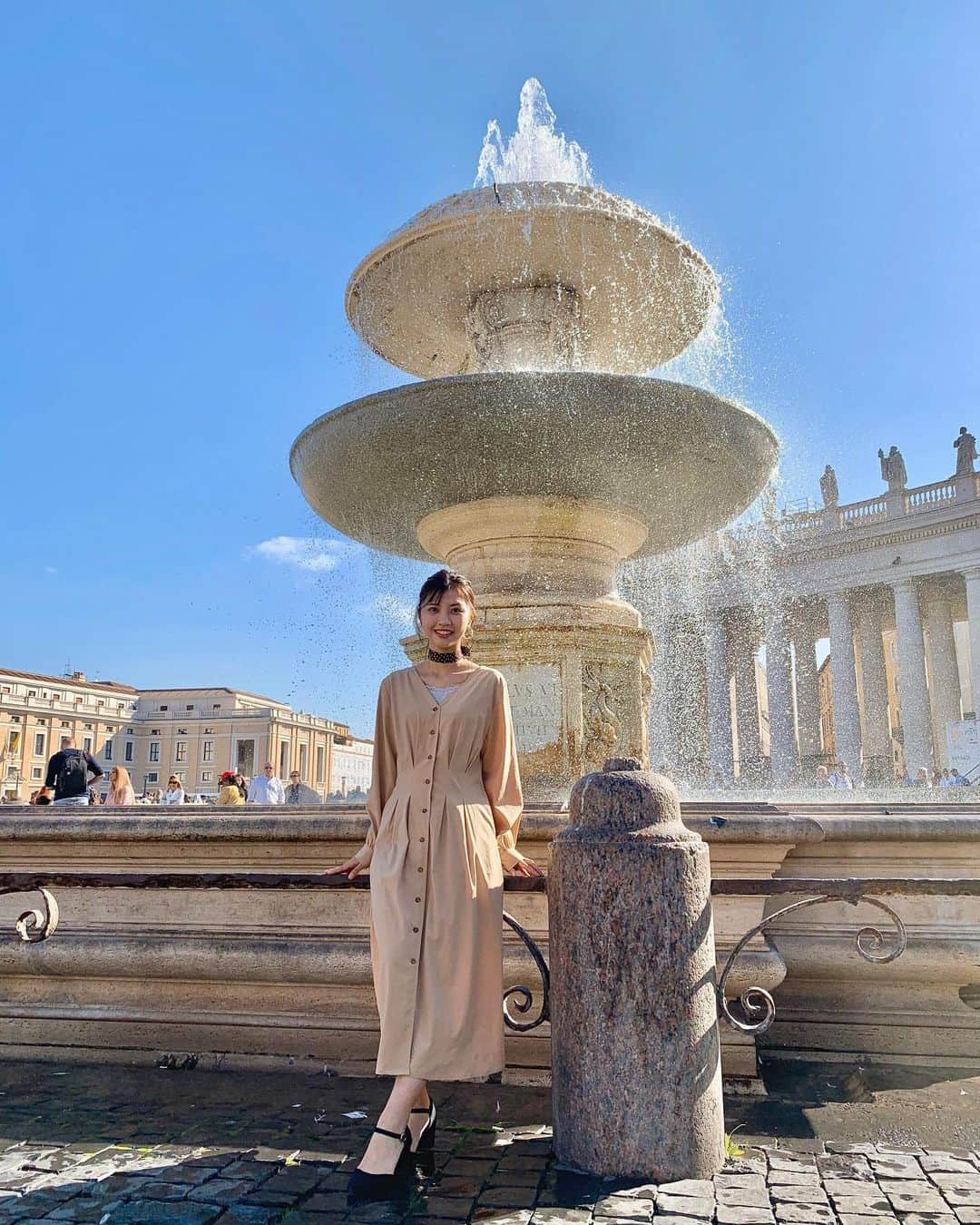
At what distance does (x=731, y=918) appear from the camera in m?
4.01

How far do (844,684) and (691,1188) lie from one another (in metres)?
45.0

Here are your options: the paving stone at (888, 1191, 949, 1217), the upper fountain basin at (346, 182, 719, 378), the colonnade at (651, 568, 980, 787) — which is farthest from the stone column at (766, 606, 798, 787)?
the paving stone at (888, 1191, 949, 1217)

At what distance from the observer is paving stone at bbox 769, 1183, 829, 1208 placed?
2680mm

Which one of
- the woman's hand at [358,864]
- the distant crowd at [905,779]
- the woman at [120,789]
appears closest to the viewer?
the woman's hand at [358,864]

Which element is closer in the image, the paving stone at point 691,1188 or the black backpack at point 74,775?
the paving stone at point 691,1188

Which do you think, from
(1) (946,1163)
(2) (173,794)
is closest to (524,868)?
(1) (946,1163)

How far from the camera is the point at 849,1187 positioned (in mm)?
2779

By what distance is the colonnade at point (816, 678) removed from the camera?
4338 cm

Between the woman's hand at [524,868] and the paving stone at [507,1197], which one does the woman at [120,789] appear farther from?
the paving stone at [507,1197]

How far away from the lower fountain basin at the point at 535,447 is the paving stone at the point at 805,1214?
4686 mm

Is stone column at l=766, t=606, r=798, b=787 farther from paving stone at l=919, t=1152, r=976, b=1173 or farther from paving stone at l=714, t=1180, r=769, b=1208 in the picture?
paving stone at l=714, t=1180, r=769, b=1208

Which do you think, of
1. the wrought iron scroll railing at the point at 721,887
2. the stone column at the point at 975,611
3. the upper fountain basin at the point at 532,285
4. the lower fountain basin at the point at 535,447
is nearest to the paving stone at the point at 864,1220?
the wrought iron scroll railing at the point at 721,887

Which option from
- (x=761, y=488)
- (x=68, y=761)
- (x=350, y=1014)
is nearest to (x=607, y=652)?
(x=761, y=488)

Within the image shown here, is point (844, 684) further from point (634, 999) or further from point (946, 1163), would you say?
point (634, 999)
